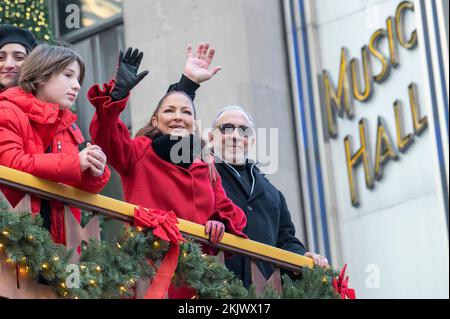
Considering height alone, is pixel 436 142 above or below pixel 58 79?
above

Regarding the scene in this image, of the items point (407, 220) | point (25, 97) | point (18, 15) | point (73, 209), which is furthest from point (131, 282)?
point (407, 220)

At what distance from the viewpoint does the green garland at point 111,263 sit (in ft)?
25.9

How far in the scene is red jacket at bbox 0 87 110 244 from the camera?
26.7ft

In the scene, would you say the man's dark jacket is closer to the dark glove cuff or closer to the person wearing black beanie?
the dark glove cuff

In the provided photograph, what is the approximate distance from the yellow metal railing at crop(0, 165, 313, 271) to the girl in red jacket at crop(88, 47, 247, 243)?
0.10 m

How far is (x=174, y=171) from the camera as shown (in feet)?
29.9

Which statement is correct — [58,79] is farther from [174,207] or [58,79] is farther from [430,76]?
[430,76]

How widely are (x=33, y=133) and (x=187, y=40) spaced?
8778mm

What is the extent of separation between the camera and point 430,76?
53.0 feet

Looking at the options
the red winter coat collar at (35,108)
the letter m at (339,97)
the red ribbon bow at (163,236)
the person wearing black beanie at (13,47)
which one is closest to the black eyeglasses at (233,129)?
the red ribbon bow at (163,236)

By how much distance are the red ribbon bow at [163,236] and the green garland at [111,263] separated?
0.04m

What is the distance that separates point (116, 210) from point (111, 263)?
1.30ft

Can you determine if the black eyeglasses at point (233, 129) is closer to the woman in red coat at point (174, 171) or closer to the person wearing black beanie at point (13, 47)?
the woman in red coat at point (174, 171)

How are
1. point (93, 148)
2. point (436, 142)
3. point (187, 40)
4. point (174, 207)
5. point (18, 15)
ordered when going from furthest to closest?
point (187, 40)
point (436, 142)
point (18, 15)
point (174, 207)
point (93, 148)
